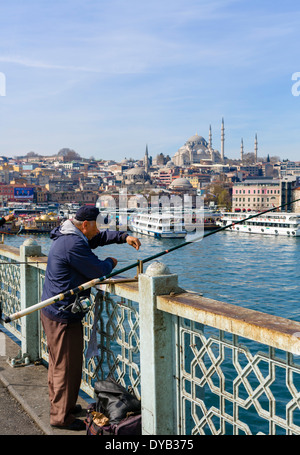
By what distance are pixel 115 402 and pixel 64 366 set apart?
372 millimetres

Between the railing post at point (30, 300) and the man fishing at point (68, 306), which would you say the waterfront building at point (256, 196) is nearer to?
the railing post at point (30, 300)

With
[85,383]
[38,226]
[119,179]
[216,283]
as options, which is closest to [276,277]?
[216,283]

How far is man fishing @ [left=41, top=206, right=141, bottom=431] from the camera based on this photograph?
7.47 feet

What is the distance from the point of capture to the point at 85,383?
2.80 m

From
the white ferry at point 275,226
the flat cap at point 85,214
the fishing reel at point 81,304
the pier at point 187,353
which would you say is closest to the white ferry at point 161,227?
the white ferry at point 275,226

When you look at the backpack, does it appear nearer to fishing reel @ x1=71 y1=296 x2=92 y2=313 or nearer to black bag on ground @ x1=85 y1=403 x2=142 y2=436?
black bag on ground @ x1=85 y1=403 x2=142 y2=436

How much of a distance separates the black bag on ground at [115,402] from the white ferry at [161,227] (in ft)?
141

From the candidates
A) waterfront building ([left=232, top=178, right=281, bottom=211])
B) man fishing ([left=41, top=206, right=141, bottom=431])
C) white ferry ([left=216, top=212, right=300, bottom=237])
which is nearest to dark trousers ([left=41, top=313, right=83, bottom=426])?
man fishing ([left=41, top=206, right=141, bottom=431])

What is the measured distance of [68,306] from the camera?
2.31 m

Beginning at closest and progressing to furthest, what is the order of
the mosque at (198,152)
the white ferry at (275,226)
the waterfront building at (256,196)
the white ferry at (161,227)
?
the white ferry at (275,226) < the white ferry at (161,227) < the waterfront building at (256,196) < the mosque at (198,152)

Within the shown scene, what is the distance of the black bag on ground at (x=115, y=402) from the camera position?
212 centimetres

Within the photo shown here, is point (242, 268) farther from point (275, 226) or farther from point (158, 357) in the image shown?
point (158, 357)

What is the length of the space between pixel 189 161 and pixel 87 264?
14070cm
